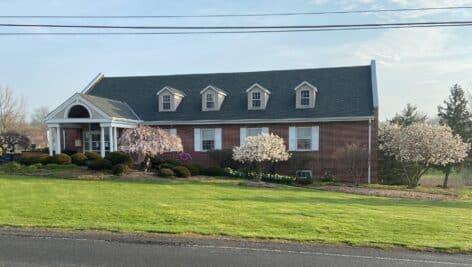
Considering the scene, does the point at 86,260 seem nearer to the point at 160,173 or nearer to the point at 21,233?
the point at 21,233

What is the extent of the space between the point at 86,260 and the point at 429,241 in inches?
272

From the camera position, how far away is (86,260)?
812cm

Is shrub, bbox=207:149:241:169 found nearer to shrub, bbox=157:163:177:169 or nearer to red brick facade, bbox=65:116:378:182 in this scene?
red brick facade, bbox=65:116:378:182

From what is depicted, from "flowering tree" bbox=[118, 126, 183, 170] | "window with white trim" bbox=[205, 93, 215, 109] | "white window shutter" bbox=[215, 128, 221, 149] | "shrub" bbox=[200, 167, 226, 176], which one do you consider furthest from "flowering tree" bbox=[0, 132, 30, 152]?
"shrub" bbox=[200, 167, 226, 176]

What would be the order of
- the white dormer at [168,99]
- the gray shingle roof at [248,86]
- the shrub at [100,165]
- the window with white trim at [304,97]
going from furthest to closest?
the white dormer at [168,99] < the window with white trim at [304,97] < the gray shingle roof at [248,86] < the shrub at [100,165]

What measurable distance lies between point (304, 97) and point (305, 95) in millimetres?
143

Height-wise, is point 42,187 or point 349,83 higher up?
point 349,83

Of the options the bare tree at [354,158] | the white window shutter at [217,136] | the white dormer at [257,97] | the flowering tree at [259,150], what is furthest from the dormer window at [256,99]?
the flowering tree at [259,150]

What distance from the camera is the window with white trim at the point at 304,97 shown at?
30422 millimetres

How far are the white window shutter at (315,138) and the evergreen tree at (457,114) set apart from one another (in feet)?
79.5

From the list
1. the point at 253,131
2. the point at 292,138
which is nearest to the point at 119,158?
the point at 253,131

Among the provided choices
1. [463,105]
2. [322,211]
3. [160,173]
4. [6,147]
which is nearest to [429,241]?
[322,211]

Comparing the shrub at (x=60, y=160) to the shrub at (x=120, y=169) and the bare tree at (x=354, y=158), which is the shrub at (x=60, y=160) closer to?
the shrub at (x=120, y=169)

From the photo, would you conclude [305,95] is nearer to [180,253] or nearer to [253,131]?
[253,131]
